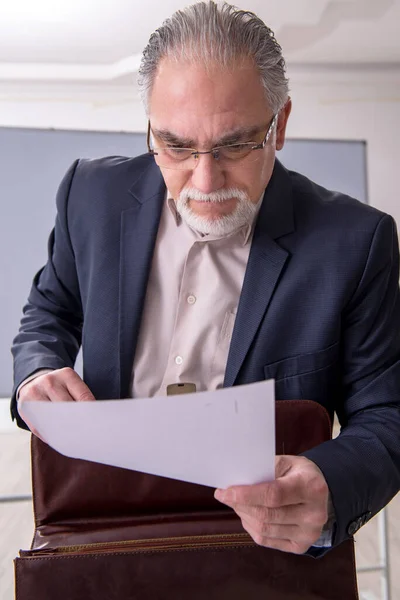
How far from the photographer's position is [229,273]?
3.89ft

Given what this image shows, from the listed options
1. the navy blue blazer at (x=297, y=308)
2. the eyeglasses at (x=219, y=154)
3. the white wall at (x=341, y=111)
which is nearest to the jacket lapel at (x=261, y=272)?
the navy blue blazer at (x=297, y=308)

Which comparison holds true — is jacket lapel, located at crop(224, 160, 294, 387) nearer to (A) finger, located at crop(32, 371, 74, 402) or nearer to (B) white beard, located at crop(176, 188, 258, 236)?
(B) white beard, located at crop(176, 188, 258, 236)

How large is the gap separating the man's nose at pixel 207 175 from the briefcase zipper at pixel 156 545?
0.53 meters

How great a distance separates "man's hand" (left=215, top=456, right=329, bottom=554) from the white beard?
1.36 ft

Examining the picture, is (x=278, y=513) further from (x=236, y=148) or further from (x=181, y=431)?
(x=236, y=148)

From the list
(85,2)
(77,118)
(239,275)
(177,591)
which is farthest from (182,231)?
(77,118)

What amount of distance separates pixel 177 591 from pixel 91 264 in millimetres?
610

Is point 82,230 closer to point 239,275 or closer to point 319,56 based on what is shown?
point 239,275

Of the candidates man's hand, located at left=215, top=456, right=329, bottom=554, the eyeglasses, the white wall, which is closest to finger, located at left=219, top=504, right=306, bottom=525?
man's hand, located at left=215, top=456, right=329, bottom=554

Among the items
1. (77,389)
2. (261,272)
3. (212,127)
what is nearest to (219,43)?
(212,127)

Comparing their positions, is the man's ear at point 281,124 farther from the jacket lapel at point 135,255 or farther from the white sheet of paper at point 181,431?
the white sheet of paper at point 181,431

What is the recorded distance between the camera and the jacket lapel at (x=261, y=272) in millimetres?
1068

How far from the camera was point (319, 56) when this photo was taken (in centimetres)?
443

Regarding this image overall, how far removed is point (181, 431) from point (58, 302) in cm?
72
